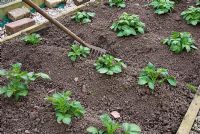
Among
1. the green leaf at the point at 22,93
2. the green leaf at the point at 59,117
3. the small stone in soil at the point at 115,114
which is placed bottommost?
the small stone in soil at the point at 115,114

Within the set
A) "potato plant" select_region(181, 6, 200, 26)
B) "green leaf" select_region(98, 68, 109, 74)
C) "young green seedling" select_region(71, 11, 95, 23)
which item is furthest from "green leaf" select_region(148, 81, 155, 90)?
"young green seedling" select_region(71, 11, 95, 23)

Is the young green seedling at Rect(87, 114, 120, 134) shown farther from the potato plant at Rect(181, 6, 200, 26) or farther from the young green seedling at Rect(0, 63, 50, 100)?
the potato plant at Rect(181, 6, 200, 26)

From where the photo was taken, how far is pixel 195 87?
3584 mm

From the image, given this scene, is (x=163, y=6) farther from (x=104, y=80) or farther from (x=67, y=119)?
(x=67, y=119)

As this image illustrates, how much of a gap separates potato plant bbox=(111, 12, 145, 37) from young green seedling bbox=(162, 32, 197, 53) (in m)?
0.45

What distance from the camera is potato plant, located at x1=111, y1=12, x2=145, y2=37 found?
170 inches

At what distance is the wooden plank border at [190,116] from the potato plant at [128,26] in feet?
4.14

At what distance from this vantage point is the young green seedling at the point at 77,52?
386 cm

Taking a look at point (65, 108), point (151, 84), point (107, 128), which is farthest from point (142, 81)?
point (65, 108)

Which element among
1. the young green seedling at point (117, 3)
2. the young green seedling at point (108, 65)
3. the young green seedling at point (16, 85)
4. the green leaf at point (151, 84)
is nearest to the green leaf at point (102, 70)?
the young green seedling at point (108, 65)

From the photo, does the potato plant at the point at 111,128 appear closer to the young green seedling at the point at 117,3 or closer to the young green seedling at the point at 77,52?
the young green seedling at the point at 77,52

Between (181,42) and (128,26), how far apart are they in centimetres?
70

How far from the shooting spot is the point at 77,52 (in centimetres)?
387

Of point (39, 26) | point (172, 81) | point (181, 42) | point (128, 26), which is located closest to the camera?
point (172, 81)
